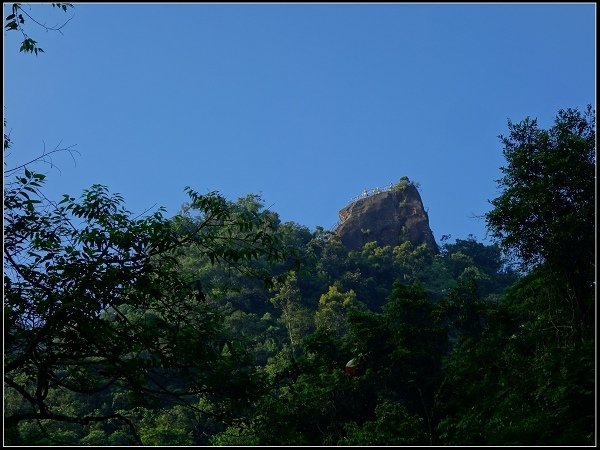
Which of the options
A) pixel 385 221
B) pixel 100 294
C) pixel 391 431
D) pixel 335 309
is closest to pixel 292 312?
pixel 335 309

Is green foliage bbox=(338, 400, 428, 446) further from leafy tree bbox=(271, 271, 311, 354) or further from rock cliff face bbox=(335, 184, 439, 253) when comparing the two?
rock cliff face bbox=(335, 184, 439, 253)

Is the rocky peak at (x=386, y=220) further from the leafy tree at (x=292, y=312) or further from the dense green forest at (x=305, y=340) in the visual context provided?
the dense green forest at (x=305, y=340)

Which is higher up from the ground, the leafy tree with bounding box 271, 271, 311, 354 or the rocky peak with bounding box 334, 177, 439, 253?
the rocky peak with bounding box 334, 177, 439, 253

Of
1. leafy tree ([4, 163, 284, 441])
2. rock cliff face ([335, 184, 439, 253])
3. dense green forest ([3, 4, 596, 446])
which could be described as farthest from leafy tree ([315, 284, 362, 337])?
leafy tree ([4, 163, 284, 441])

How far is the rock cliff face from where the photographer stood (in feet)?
112

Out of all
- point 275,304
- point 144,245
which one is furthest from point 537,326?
point 275,304

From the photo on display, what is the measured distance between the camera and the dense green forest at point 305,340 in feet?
10.3

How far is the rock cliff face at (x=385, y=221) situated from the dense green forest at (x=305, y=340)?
16.3 m

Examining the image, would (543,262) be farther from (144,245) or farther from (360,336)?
(144,245)

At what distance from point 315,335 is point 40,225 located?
27.0ft

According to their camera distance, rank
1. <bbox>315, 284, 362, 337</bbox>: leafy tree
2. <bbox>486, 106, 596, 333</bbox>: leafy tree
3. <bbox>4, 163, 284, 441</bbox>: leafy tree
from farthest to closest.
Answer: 1. <bbox>315, 284, 362, 337</bbox>: leafy tree
2. <bbox>486, 106, 596, 333</bbox>: leafy tree
3. <bbox>4, 163, 284, 441</bbox>: leafy tree

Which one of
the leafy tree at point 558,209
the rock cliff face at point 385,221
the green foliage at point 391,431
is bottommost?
the green foliage at point 391,431

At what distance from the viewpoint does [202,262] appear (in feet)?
86.1

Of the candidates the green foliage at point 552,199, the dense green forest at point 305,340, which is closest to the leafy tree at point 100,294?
the dense green forest at point 305,340
